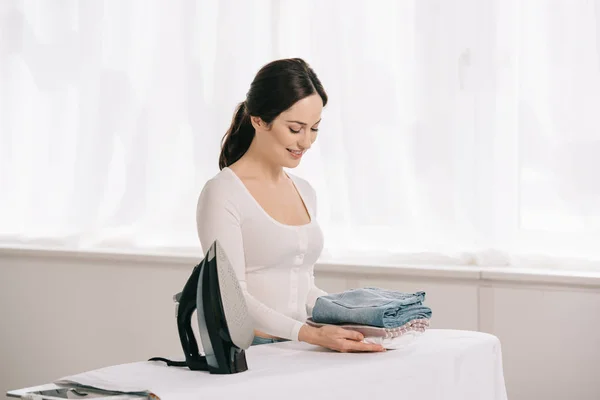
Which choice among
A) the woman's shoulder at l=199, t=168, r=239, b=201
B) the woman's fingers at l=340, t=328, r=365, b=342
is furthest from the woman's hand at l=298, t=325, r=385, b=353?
the woman's shoulder at l=199, t=168, r=239, b=201

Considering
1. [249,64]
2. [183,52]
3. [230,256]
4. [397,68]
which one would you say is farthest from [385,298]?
[183,52]

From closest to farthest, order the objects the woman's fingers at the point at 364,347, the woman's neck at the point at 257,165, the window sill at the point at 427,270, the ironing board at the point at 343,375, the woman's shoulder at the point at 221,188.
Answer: the ironing board at the point at 343,375 → the woman's fingers at the point at 364,347 → the woman's shoulder at the point at 221,188 → the woman's neck at the point at 257,165 → the window sill at the point at 427,270

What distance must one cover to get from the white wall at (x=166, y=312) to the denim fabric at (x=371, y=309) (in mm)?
1043

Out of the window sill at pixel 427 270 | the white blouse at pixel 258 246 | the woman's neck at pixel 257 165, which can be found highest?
the woman's neck at pixel 257 165

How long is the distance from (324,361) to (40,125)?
2.42 m

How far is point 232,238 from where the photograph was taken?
6.31 feet

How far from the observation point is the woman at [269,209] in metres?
1.94

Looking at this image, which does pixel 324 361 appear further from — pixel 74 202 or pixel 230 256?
pixel 74 202

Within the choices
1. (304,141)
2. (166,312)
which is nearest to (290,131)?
(304,141)

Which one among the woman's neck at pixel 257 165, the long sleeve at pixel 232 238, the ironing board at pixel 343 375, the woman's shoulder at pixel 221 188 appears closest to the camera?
the ironing board at pixel 343 375

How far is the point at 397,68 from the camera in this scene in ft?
9.85

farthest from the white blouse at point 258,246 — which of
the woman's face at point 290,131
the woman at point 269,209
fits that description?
the woman's face at point 290,131

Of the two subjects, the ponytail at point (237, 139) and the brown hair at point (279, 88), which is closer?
the brown hair at point (279, 88)

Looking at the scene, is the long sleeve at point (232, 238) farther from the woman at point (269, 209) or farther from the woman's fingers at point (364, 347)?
the woman's fingers at point (364, 347)
